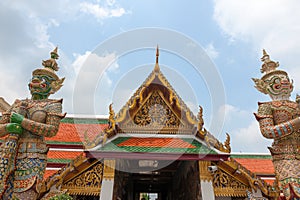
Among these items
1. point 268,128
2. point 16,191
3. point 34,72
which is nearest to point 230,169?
point 268,128

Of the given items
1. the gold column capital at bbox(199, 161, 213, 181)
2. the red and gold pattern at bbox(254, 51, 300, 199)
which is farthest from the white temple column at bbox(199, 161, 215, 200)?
the red and gold pattern at bbox(254, 51, 300, 199)

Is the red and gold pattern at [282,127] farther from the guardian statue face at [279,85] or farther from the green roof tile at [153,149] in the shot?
the green roof tile at [153,149]

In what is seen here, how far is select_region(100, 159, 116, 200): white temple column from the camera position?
4.82 m

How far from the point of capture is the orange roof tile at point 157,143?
521cm

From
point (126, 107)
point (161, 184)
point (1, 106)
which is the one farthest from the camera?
point (161, 184)

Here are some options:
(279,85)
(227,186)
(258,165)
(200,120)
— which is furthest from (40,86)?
(258,165)

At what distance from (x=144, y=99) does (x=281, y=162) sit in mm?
3564

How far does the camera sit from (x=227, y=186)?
5121mm

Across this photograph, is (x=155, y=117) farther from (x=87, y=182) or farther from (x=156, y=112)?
(x=87, y=182)

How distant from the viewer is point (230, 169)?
5211mm

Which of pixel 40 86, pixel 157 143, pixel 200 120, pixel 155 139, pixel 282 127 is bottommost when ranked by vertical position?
pixel 157 143

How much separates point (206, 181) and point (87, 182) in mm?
2650

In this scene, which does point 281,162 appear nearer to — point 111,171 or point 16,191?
point 111,171

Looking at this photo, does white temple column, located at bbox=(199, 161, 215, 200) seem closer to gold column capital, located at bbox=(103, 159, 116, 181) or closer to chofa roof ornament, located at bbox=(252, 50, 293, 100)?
gold column capital, located at bbox=(103, 159, 116, 181)
